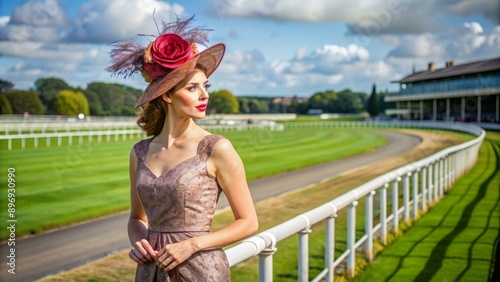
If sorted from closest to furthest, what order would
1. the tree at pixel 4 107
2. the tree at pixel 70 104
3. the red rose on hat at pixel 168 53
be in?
the red rose on hat at pixel 168 53, the tree at pixel 4 107, the tree at pixel 70 104

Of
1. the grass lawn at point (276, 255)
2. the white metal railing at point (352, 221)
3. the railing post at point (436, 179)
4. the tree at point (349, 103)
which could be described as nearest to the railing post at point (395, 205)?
the white metal railing at point (352, 221)

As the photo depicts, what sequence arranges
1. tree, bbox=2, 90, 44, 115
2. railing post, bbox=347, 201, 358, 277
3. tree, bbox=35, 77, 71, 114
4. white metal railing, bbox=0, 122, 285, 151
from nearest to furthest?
railing post, bbox=347, 201, 358, 277 < white metal railing, bbox=0, 122, 285, 151 < tree, bbox=2, 90, 44, 115 < tree, bbox=35, 77, 71, 114

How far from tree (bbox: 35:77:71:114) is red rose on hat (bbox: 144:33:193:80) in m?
Result: 77.5

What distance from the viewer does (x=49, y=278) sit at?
6520mm

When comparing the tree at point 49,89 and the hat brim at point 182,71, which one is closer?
the hat brim at point 182,71

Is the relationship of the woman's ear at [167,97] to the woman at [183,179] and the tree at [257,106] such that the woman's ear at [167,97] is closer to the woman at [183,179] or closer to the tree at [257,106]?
the woman at [183,179]

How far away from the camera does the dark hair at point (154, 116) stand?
2.57m

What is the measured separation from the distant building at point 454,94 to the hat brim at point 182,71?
53.5m

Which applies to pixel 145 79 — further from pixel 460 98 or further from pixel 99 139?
pixel 460 98

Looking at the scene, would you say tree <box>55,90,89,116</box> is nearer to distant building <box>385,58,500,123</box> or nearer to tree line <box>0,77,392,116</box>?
tree line <box>0,77,392,116</box>

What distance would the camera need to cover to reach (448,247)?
6758mm

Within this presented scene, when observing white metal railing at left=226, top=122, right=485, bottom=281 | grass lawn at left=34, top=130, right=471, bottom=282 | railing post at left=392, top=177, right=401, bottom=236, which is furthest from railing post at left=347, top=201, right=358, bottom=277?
railing post at left=392, top=177, right=401, bottom=236

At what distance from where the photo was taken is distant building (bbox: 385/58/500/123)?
5456 centimetres

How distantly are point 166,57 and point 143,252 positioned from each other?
0.79 metres
